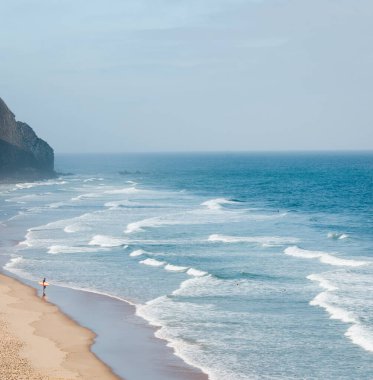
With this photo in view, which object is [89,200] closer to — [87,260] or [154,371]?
[87,260]

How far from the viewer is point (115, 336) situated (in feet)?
108

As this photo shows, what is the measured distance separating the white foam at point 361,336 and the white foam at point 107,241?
92.0ft

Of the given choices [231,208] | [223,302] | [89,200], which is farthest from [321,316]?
[89,200]

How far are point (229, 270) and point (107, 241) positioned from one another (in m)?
15.9

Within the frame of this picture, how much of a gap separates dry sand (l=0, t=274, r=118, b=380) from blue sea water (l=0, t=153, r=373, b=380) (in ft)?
12.3

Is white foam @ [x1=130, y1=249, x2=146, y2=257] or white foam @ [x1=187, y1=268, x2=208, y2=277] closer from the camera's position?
white foam @ [x1=187, y1=268, x2=208, y2=277]

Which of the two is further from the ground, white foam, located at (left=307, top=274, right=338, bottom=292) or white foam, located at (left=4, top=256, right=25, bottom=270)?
white foam, located at (left=307, top=274, right=338, bottom=292)

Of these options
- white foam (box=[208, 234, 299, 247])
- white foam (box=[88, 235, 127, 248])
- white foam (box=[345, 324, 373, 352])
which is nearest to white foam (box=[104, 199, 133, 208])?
white foam (box=[88, 235, 127, 248])

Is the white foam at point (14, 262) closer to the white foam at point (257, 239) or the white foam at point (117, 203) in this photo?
the white foam at point (257, 239)

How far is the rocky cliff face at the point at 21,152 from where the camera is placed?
141625 millimetres

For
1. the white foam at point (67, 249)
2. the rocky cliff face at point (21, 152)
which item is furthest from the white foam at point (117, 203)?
the rocky cliff face at point (21, 152)

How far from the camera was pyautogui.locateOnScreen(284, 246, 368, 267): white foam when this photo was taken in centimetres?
4857

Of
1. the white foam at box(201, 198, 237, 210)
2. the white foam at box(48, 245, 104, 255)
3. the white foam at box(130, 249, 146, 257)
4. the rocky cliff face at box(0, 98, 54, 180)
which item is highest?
the rocky cliff face at box(0, 98, 54, 180)

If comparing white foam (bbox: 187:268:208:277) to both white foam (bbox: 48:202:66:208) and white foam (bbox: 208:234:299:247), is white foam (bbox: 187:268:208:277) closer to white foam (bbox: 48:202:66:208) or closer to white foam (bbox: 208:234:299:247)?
white foam (bbox: 208:234:299:247)
